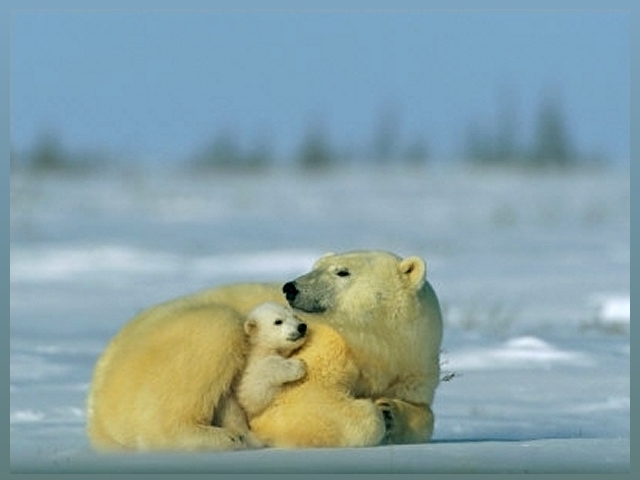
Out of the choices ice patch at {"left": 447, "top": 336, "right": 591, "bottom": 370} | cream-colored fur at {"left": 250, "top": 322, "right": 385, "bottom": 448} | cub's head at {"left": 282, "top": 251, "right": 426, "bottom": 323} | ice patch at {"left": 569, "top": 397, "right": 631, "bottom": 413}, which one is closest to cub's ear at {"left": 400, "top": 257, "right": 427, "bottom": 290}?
cub's head at {"left": 282, "top": 251, "right": 426, "bottom": 323}

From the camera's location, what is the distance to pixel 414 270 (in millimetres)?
6617

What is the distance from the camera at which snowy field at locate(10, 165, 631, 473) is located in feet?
21.7

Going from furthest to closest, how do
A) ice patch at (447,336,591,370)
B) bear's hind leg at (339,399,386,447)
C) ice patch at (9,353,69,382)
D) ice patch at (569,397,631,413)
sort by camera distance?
ice patch at (447,336,591,370), ice patch at (9,353,69,382), ice patch at (569,397,631,413), bear's hind leg at (339,399,386,447)

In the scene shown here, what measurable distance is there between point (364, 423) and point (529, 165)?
2124 centimetres

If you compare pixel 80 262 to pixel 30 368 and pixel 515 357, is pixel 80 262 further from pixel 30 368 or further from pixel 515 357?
pixel 515 357

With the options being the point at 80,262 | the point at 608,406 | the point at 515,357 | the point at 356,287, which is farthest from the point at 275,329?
the point at 80,262

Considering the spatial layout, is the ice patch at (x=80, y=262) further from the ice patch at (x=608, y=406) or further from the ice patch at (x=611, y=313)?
the ice patch at (x=608, y=406)

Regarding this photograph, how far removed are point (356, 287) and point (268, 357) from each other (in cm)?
41

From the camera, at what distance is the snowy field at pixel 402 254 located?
6625 millimetres

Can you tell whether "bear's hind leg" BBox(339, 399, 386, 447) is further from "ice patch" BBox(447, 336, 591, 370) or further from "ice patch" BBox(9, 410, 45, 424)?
"ice patch" BBox(447, 336, 591, 370)

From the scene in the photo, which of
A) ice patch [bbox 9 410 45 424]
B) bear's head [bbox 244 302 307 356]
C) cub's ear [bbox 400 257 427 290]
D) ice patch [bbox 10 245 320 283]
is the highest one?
ice patch [bbox 10 245 320 283]

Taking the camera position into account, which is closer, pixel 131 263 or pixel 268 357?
pixel 268 357

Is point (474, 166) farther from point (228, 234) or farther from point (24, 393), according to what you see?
point (24, 393)

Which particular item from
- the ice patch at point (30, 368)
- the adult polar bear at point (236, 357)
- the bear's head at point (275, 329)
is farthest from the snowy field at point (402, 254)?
the bear's head at point (275, 329)
